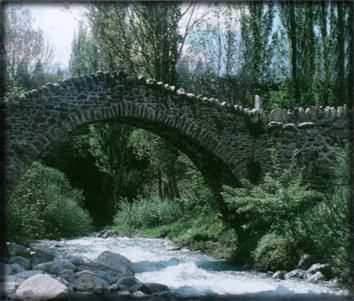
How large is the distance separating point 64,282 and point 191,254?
14.1 ft

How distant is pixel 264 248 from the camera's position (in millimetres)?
8539

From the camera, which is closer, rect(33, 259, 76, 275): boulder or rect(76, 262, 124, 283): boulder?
rect(76, 262, 124, 283): boulder

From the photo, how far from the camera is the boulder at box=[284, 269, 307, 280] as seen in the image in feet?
24.7

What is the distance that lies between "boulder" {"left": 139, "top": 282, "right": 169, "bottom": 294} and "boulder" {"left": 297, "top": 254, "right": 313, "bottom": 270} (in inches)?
79.0

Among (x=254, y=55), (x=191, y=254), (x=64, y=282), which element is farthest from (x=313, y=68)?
(x=64, y=282)

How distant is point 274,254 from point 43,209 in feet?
20.8

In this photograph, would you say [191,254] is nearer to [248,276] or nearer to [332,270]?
[248,276]

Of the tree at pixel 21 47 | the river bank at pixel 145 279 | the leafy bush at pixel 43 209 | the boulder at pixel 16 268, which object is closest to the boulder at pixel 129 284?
the river bank at pixel 145 279

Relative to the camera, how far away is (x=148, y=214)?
1541 cm

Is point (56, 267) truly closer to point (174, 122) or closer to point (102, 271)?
point (102, 271)

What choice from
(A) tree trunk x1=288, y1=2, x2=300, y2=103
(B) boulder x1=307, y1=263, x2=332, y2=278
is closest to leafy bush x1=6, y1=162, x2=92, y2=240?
(B) boulder x1=307, y1=263, x2=332, y2=278

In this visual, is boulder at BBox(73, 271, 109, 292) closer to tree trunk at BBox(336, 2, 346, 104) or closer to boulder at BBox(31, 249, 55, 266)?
boulder at BBox(31, 249, 55, 266)

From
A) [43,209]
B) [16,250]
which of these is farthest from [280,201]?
[43,209]

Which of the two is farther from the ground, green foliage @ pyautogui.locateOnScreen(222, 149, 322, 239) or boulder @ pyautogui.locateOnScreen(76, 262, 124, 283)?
green foliage @ pyautogui.locateOnScreen(222, 149, 322, 239)
